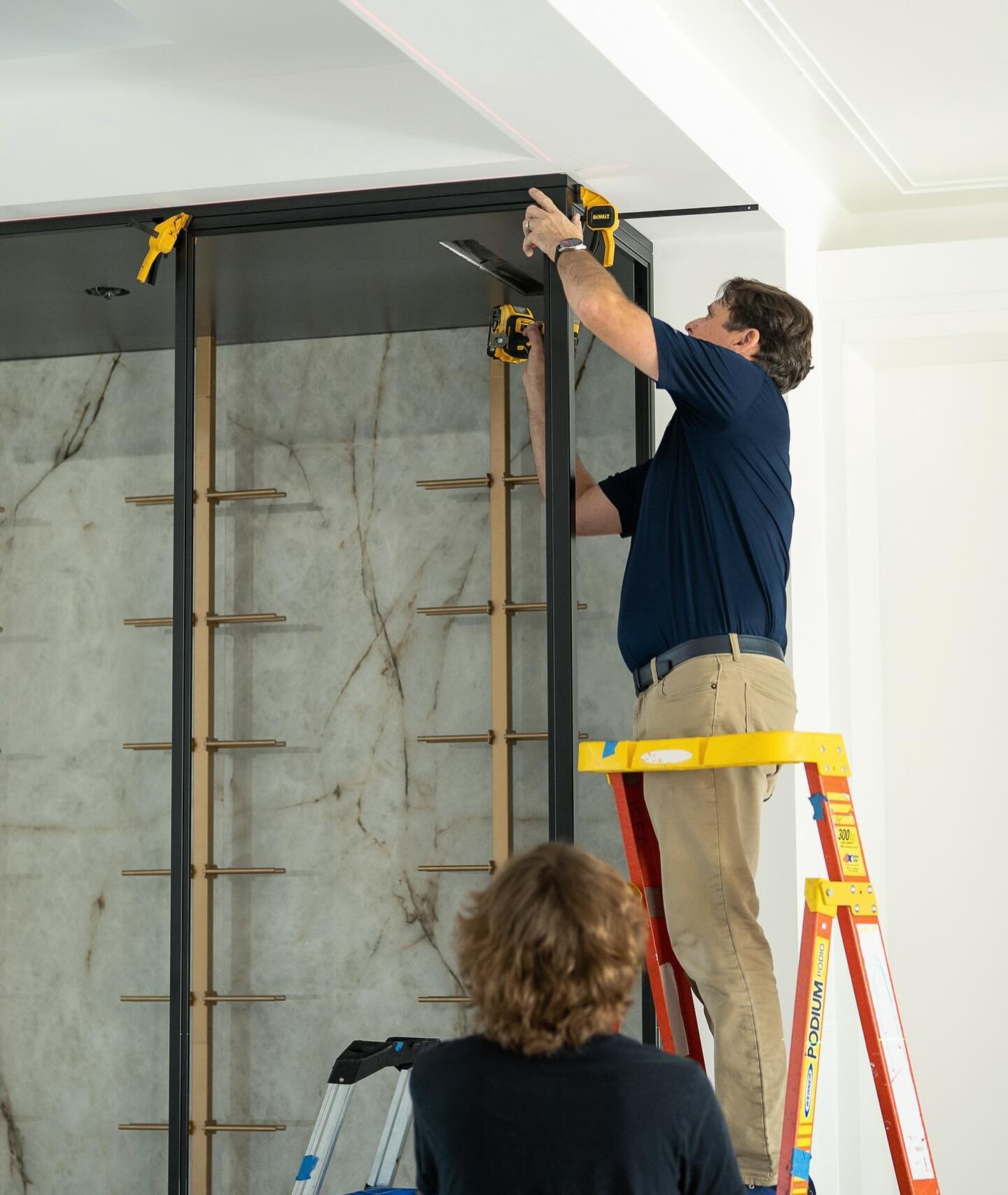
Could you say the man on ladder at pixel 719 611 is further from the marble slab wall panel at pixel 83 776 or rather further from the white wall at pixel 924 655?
the marble slab wall panel at pixel 83 776

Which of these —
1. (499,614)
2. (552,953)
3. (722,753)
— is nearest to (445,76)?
(722,753)

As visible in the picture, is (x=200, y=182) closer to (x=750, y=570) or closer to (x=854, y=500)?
(x=750, y=570)

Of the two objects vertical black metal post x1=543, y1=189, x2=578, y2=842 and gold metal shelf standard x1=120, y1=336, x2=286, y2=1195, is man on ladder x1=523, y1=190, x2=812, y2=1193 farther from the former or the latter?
gold metal shelf standard x1=120, y1=336, x2=286, y2=1195

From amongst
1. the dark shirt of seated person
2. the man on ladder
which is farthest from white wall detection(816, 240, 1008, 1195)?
the dark shirt of seated person

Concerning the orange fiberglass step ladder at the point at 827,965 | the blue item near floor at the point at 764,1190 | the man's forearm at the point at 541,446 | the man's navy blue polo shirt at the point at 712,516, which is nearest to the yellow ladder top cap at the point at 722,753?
the orange fiberglass step ladder at the point at 827,965

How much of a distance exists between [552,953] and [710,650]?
1.47 metres

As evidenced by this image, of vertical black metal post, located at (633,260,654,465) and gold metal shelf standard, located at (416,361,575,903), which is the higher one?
vertical black metal post, located at (633,260,654,465)

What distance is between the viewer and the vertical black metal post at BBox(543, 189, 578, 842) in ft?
11.0

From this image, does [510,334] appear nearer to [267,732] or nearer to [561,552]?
[561,552]

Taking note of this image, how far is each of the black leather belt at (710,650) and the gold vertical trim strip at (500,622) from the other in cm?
139

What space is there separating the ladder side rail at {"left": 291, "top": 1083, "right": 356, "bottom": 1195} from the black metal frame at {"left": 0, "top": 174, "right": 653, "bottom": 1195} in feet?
1.96

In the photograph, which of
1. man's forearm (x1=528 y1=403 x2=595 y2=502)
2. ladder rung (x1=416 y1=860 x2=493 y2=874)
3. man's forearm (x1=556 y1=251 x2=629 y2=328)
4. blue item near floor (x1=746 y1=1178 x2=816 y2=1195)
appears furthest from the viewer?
ladder rung (x1=416 y1=860 x2=493 y2=874)

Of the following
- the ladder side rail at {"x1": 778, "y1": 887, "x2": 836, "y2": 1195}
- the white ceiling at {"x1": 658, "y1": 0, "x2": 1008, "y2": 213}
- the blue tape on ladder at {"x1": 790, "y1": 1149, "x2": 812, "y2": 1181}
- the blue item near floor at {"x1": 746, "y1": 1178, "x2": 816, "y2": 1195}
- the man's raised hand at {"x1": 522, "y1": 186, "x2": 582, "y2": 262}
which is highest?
the white ceiling at {"x1": 658, "y1": 0, "x2": 1008, "y2": 213}

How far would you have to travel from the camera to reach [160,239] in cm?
364
